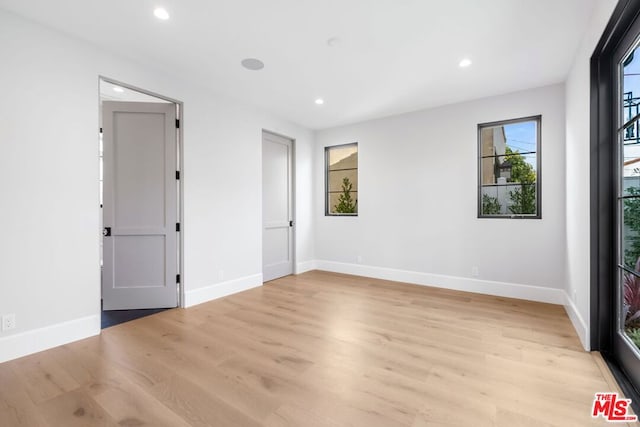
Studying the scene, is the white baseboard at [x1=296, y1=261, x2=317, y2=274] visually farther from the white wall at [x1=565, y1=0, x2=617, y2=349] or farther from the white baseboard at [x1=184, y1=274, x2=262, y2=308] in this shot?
the white wall at [x1=565, y1=0, x2=617, y2=349]

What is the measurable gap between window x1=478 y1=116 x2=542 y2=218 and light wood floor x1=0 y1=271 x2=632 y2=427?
1.36 m

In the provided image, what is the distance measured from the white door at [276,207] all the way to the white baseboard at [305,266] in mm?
133

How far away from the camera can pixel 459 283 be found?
4.26m

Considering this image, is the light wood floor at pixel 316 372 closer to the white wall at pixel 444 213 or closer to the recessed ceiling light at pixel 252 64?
Result: the white wall at pixel 444 213

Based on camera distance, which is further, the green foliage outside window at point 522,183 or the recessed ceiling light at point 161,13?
the green foliage outside window at point 522,183

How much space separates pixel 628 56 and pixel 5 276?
16.0ft

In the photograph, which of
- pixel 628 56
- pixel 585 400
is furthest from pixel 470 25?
pixel 585 400

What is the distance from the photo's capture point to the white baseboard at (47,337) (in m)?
2.29

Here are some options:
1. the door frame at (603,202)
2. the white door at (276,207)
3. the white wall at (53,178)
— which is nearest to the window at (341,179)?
the white door at (276,207)

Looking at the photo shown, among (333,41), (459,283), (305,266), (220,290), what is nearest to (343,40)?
(333,41)

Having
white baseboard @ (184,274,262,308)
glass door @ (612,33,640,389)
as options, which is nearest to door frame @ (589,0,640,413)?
glass door @ (612,33,640,389)

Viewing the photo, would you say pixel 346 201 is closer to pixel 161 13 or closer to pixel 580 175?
pixel 580 175

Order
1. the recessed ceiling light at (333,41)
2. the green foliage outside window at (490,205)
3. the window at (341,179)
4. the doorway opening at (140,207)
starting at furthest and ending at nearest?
the window at (341,179)
the green foliage outside window at (490,205)
the doorway opening at (140,207)
the recessed ceiling light at (333,41)

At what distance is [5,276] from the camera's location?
2.30m
